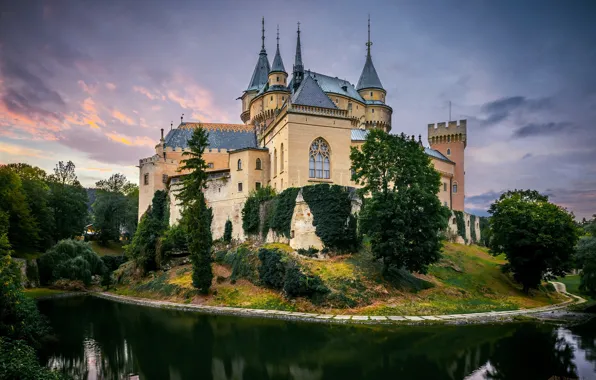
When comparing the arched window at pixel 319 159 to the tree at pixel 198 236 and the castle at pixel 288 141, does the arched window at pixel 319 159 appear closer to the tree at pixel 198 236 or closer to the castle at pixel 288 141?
the castle at pixel 288 141

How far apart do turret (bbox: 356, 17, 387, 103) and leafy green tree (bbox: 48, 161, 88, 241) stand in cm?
3997

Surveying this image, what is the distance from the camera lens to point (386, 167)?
3181 cm

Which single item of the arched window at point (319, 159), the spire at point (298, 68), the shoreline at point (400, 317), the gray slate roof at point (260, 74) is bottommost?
the shoreline at point (400, 317)

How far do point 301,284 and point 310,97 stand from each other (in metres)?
17.3

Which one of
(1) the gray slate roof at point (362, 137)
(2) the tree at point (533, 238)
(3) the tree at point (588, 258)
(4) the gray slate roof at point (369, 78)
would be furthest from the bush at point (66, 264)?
(3) the tree at point (588, 258)

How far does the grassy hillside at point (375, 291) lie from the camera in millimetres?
28125

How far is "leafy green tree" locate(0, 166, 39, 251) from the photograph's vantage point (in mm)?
41656

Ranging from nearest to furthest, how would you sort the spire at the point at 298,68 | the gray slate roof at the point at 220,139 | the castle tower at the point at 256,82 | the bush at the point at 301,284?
the bush at the point at 301,284 < the spire at the point at 298,68 < the gray slate roof at the point at 220,139 < the castle tower at the point at 256,82

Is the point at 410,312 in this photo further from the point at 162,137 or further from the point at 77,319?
the point at 162,137

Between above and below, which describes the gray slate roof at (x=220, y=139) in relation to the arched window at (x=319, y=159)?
above

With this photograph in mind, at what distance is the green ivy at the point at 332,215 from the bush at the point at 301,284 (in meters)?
3.96

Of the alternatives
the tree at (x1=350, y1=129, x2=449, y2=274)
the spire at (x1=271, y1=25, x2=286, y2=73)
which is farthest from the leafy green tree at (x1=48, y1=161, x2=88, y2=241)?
the tree at (x1=350, y1=129, x2=449, y2=274)

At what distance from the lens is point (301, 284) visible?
28844 millimetres

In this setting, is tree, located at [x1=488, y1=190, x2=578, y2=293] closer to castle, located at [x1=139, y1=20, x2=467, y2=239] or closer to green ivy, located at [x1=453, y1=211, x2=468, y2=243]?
green ivy, located at [x1=453, y1=211, x2=468, y2=243]
